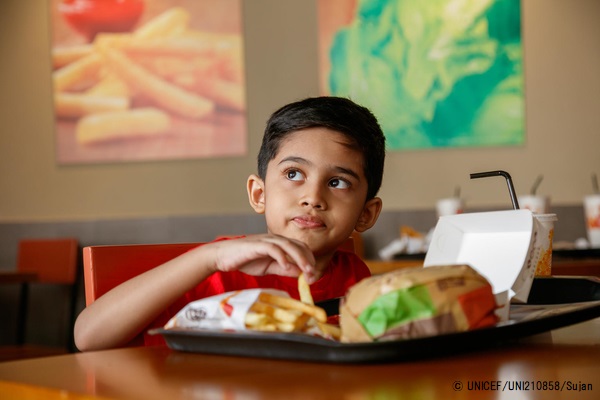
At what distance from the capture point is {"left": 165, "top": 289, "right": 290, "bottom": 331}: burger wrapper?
816 millimetres

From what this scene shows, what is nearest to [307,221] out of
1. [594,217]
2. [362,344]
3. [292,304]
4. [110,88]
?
[292,304]

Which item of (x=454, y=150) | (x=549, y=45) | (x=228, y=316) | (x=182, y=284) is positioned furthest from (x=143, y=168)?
(x=228, y=316)

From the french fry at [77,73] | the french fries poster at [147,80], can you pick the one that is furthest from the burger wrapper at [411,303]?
the french fry at [77,73]

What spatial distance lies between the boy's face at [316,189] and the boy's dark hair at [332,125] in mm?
17

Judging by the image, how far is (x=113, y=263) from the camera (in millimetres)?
1344

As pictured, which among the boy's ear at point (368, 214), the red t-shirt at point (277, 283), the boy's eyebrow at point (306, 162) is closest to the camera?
the red t-shirt at point (277, 283)

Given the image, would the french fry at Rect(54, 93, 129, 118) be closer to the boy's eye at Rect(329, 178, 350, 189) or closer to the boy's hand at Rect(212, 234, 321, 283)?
the boy's eye at Rect(329, 178, 350, 189)

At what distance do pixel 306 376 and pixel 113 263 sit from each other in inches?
27.7

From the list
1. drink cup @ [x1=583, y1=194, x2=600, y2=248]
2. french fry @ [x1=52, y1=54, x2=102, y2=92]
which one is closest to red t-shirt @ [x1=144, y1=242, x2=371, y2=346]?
drink cup @ [x1=583, y1=194, x2=600, y2=248]

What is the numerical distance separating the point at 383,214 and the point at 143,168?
147 centimetres

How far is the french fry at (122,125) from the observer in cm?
491

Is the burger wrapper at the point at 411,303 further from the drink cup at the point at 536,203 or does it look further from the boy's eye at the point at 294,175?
the drink cup at the point at 536,203

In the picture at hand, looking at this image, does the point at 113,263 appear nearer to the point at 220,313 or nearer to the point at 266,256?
the point at 266,256

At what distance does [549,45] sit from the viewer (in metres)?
4.28
